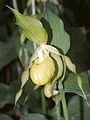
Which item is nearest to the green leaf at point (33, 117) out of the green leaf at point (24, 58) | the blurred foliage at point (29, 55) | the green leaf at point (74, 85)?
the blurred foliage at point (29, 55)

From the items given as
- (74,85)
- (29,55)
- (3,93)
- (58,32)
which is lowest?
(3,93)

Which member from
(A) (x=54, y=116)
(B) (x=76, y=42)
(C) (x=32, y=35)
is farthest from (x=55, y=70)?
(B) (x=76, y=42)

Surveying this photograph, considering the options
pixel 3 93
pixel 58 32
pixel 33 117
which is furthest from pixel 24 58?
pixel 58 32

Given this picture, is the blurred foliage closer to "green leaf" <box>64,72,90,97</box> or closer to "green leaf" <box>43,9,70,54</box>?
"green leaf" <box>64,72,90,97</box>

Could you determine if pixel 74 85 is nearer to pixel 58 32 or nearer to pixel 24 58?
pixel 58 32

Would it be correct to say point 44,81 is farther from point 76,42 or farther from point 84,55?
point 84,55
